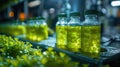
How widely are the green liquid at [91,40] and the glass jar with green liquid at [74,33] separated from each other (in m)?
0.11

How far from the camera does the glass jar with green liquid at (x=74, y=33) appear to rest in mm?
2590

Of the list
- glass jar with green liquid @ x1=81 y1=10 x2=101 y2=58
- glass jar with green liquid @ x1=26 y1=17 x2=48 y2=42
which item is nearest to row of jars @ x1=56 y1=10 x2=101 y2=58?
glass jar with green liquid @ x1=81 y1=10 x2=101 y2=58

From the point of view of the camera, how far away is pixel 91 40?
2.45 meters

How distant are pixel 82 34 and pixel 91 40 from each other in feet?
0.41

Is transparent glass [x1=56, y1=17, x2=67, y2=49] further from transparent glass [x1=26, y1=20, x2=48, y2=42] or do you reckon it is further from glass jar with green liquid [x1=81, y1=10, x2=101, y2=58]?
transparent glass [x1=26, y1=20, x2=48, y2=42]

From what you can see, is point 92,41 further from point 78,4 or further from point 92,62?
point 78,4

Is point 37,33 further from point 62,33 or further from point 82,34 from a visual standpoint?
point 82,34

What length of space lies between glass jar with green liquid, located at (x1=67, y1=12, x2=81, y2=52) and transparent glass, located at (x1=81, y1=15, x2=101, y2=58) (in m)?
0.09

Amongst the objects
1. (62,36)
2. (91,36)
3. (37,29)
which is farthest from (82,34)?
(37,29)

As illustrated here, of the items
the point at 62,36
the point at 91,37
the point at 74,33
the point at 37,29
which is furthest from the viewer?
the point at 37,29

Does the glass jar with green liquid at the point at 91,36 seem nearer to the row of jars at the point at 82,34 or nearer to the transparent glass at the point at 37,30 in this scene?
the row of jars at the point at 82,34

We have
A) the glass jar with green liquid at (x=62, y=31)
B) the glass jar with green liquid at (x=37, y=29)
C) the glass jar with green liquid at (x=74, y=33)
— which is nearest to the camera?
the glass jar with green liquid at (x=74, y=33)

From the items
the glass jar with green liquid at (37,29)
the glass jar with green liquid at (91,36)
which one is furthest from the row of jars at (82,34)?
the glass jar with green liquid at (37,29)

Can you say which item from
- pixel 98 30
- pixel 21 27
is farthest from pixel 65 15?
pixel 21 27
